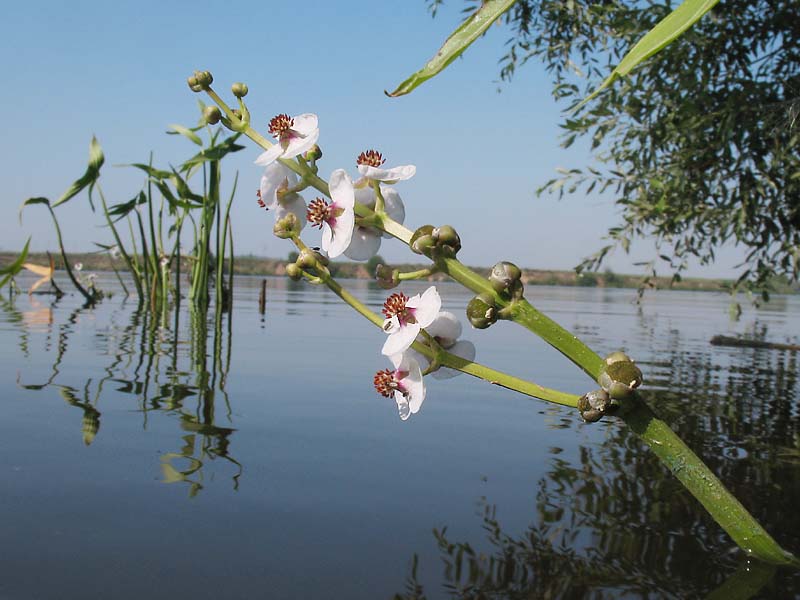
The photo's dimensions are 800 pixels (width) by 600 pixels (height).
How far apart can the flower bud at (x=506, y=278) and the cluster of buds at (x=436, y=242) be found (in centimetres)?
7

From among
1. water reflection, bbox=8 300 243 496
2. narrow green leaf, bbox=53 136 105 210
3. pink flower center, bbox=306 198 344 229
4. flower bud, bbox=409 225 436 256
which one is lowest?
water reflection, bbox=8 300 243 496

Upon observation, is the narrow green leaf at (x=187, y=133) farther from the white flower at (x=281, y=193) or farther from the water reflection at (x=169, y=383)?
the white flower at (x=281, y=193)

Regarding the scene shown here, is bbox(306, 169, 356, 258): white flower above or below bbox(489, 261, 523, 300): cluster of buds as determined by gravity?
above

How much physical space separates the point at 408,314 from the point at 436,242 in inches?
5.1

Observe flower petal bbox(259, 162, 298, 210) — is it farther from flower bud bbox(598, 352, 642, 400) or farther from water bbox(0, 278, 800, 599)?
water bbox(0, 278, 800, 599)

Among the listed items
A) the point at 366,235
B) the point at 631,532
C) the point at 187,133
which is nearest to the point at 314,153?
the point at 366,235

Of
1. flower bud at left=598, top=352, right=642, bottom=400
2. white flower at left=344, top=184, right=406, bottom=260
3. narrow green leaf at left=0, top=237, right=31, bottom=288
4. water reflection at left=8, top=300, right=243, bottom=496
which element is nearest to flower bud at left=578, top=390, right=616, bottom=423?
flower bud at left=598, top=352, right=642, bottom=400

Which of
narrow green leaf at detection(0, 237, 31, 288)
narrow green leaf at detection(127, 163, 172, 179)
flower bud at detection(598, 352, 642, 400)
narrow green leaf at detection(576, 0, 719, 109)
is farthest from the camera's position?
narrow green leaf at detection(127, 163, 172, 179)

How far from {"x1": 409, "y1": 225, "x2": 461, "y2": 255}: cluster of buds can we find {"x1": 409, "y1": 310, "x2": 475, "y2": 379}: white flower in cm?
15

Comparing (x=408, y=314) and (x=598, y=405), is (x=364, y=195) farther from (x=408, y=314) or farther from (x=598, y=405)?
(x=598, y=405)

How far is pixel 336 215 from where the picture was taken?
3.82 feet

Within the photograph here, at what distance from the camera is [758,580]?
1.48 meters

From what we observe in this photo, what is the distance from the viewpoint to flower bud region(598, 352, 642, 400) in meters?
0.99

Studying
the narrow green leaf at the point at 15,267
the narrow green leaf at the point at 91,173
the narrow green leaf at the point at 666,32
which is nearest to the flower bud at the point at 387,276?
the narrow green leaf at the point at 666,32
